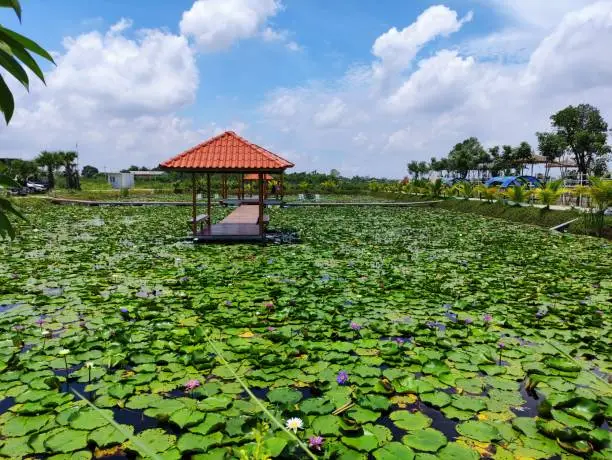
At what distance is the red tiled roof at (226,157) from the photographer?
9781mm

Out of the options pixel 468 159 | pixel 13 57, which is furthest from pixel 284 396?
pixel 468 159

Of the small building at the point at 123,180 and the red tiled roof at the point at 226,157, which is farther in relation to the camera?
the small building at the point at 123,180

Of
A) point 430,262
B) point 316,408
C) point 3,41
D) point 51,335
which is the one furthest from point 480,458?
point 430,262

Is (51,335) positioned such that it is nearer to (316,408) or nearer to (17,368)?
(17,368)

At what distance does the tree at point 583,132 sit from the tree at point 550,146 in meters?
0.45

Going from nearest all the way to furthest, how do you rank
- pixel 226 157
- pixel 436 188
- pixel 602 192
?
pixel 226 157 → pixel 602 192 → pixel 436 188

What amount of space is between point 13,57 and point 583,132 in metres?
40.7

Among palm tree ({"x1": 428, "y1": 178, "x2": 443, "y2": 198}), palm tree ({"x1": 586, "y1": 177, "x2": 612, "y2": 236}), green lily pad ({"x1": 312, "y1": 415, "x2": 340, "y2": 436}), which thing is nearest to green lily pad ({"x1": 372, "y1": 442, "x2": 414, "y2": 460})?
green lily pad ({"x1": 312, "y1": 415, "x2": 340, "y2": 436})

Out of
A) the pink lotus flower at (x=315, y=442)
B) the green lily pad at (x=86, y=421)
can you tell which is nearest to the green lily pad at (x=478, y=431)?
the pink lotus flower at (x=315, y=442)

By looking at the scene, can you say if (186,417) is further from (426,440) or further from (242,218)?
(242,218)

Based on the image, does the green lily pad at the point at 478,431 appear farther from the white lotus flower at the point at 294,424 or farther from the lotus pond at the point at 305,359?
the white lotus flower at the point at 294,424

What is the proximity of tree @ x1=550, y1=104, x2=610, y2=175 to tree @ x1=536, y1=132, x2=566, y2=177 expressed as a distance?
0.45 meters

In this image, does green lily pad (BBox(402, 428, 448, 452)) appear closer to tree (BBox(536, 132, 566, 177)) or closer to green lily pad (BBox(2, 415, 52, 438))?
green lily pad (BBox(2, 415, 52, 438))

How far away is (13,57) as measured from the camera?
979 mm
